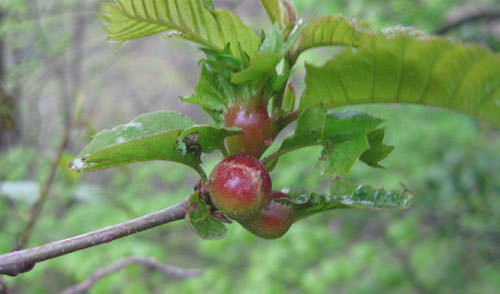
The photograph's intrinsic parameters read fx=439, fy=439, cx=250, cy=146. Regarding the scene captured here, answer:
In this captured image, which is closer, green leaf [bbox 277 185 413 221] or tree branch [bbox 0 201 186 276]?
tree branch [bbox 0 201 186 276]

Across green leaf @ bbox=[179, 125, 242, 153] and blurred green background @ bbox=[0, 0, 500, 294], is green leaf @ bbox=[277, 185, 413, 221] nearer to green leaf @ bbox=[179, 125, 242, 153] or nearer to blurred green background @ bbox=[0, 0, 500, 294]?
green leaf @ bbox=[179, 125, 242, 153]

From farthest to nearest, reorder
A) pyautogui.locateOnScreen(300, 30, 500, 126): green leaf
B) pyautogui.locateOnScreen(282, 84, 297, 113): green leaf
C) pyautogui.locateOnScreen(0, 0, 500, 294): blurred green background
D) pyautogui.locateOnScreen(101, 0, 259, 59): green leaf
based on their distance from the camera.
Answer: pyautogui.locateOnScreen(0, 0, 500, 294): blurred green background < pyautogui.locateOnScreen(282, 84, 297, 113): green leaf < pyautogui.locateOnScreen(101, 0, 259, 59): green leaf < pyautogui.locateOnScreen(300, 30, 500, 126): green leaf

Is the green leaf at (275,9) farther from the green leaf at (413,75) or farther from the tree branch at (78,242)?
the tree branch at (78,242)

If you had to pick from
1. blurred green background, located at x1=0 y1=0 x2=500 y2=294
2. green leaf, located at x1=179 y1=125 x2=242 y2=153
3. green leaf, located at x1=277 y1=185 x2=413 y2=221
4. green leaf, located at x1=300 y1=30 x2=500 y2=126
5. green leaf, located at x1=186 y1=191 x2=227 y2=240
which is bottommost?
blurred green background, located at x1=0 y1=0 x2=500 y2=294

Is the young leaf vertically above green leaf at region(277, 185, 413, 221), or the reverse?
the young leaf

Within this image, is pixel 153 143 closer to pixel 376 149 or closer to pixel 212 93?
pixel 212 93

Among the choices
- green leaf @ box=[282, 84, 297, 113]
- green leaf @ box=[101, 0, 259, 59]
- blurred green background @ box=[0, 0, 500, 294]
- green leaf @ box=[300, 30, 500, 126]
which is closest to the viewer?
green leaf @ box=[300, 30, 500, 126]

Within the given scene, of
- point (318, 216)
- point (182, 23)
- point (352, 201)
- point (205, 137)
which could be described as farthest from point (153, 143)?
point (318, 216)

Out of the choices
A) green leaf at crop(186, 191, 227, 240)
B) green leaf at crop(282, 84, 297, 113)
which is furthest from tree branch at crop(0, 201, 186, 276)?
green leaf at crop(282, 84, 297, 113)
